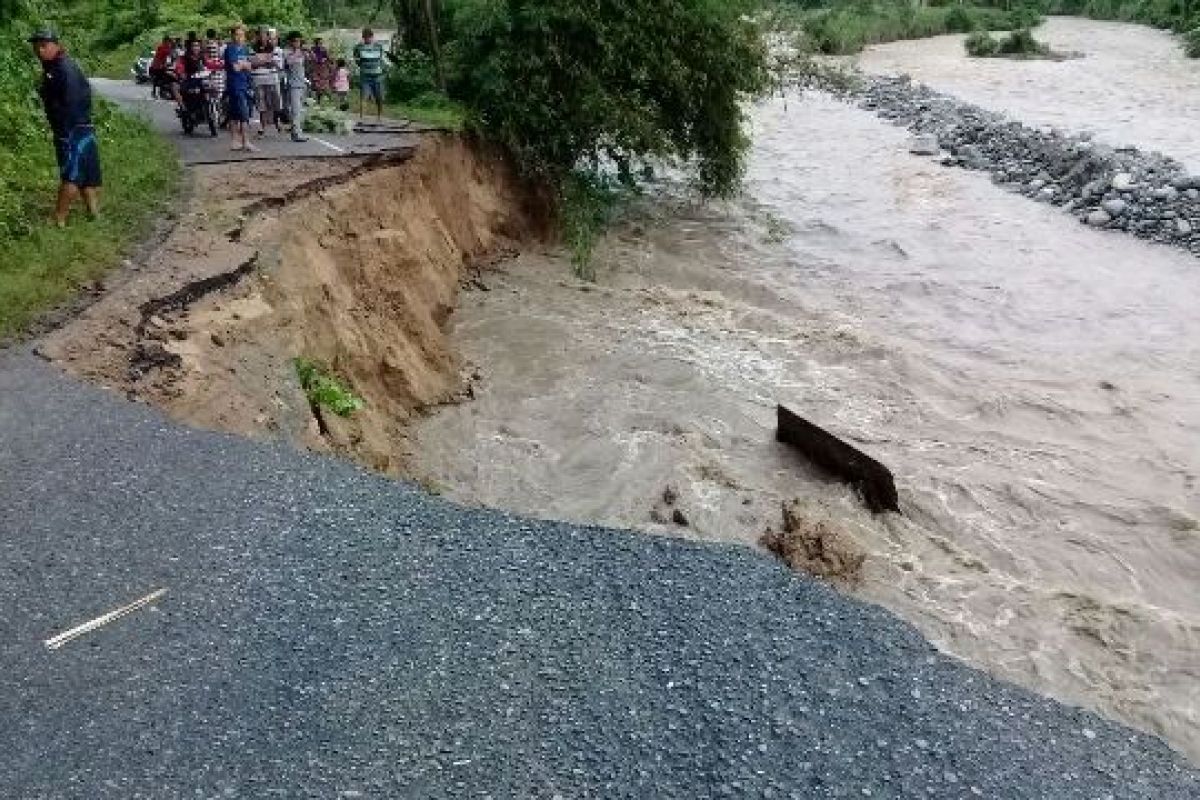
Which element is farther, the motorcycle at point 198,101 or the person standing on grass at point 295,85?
the person standing on grass at point 295,85

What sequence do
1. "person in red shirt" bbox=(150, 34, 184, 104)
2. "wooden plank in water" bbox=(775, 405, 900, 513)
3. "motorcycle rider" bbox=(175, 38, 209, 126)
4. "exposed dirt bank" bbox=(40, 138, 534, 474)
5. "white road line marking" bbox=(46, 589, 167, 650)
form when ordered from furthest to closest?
"person in red shirt" bbox=(150, 34, 184, 104)
"motorcycle rider" bbox=(175, 38, 209, 126)
"wooden plank in water" bbox=(775, 405, 900, 513)
"exposed dirt bank" bbox=(40, 138, 534, 474)
"white road line marking" bbox=(46, 589, 167, 650)

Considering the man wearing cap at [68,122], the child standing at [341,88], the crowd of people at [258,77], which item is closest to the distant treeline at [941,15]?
the child standing at [341,88]

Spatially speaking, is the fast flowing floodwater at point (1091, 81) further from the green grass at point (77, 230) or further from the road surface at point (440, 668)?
A: the road surface at point (440, 668)

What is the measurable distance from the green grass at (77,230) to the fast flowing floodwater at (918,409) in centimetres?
355

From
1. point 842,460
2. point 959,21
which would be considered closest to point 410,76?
point 842,460

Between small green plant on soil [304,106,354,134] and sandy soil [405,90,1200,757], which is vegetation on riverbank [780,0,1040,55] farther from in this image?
small green plant on soil [304,106,354,134]

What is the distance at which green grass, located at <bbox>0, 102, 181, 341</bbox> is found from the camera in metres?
9.13

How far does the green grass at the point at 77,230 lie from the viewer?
9.13 meters

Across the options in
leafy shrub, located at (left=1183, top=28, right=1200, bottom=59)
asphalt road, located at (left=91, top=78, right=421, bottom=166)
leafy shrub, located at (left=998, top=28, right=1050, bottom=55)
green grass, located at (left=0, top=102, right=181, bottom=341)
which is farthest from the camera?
leafy shrub, located at (left=998, top=28, right=1050, bottom=55)

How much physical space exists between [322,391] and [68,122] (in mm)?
3739

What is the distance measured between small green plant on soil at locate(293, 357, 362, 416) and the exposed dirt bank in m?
0.12

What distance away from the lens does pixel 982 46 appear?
44094 millimetres

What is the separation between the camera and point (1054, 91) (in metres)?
33.4

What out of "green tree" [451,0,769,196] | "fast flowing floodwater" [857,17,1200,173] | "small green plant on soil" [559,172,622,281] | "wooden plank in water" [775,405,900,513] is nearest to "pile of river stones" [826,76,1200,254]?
"fast flowing floodwater" [857,17,1200,173]
